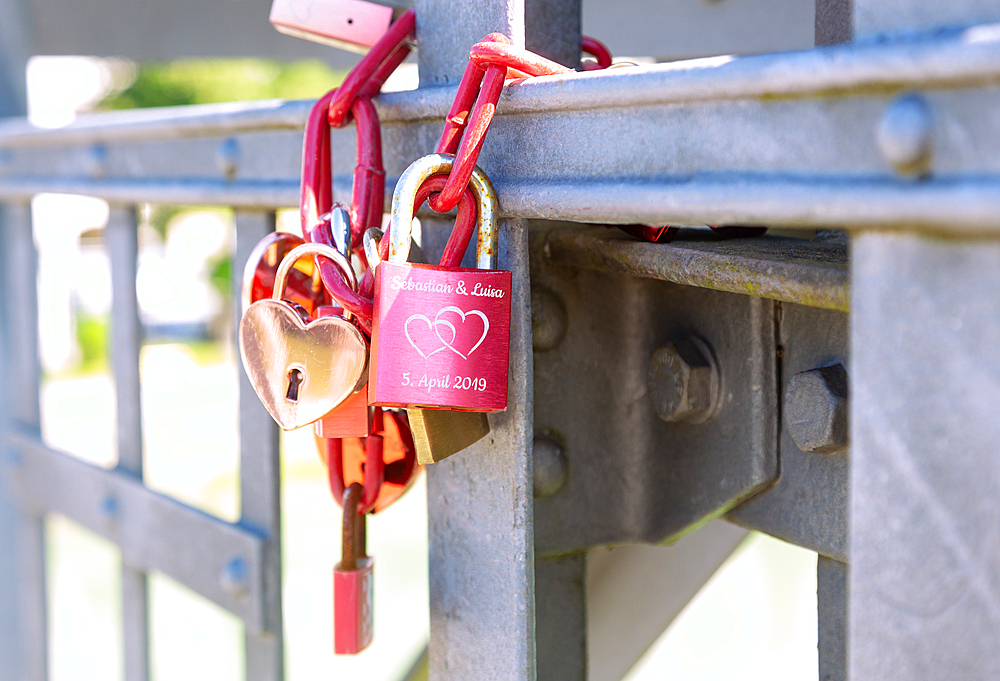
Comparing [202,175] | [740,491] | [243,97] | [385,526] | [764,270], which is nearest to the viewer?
[764,270]

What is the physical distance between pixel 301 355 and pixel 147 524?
537 mm

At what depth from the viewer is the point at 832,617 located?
0.57 metres

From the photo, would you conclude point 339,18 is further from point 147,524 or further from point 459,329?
point 147,524

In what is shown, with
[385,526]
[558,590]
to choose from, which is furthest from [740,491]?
[385,526]

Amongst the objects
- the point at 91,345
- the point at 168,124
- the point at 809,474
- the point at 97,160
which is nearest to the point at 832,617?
the point at 809,474

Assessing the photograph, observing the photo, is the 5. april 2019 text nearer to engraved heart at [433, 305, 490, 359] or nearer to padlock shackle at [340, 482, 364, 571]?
engraved heart at [433, 305, 490, 359]

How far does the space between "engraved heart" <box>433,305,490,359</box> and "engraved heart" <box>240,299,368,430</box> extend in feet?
0.16

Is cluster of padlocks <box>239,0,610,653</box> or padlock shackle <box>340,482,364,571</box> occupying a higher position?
cluster of padlocks <box>239,0,610,653</box>

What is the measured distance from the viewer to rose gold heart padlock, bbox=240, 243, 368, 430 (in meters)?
0.52

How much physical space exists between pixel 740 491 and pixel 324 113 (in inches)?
13.8

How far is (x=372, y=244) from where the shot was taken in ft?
1.74

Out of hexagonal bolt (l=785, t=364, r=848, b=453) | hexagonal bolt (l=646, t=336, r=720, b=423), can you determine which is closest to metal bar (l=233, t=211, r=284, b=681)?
hexagonal bolt (l=646, t=336, r=720, b=423)

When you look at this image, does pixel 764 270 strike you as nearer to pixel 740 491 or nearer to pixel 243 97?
pixel 740 491

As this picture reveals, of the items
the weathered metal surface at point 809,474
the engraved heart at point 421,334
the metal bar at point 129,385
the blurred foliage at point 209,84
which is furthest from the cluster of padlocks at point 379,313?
the blurred foliage at point 209,84
